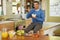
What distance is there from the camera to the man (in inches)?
140

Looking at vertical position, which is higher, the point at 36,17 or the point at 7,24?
the point at 36,17

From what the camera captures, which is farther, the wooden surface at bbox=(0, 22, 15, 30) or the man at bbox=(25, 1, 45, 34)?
the man at bbox=(25, 1, 45, 34)

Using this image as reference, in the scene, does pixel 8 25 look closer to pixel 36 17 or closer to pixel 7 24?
pixel 7 24

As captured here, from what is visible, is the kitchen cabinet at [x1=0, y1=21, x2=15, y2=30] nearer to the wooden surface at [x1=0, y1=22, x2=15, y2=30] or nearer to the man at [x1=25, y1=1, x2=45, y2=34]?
the wooden surface at [x1=0, y1=22, x2=15, y2=30]

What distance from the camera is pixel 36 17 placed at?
11.7 ft

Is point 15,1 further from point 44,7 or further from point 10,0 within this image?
point 44,7

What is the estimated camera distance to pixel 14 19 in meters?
3.69

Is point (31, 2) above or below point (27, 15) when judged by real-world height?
above

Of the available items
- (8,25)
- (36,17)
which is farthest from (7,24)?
(36,17)

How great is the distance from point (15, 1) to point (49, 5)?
0.88 meters

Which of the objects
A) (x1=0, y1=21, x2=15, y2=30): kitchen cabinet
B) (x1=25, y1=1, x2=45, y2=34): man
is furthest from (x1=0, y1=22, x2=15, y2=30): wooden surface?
(x1=25, y1=1, x2=45, y2=34): man

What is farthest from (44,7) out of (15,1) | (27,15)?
(15,1)

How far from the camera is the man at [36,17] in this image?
356 cm

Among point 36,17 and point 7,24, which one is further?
point 36,17
